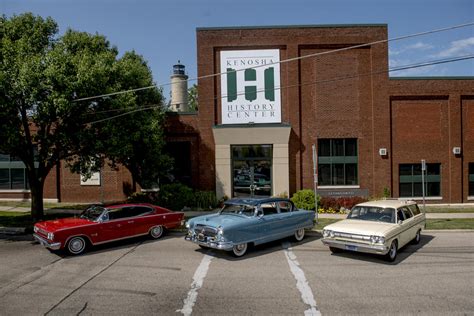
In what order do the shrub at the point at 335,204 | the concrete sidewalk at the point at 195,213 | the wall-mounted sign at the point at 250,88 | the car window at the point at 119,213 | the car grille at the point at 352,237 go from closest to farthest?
the car grille at the point at 352,237 → the car window at the point at 119,213 → the concrete sidewalk at the point at 195,213 → the shrub at the point at 335,204 → the wall-mounted sign at the point at 250,88

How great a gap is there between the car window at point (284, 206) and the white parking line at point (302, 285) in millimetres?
1342

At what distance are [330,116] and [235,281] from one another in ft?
50.8

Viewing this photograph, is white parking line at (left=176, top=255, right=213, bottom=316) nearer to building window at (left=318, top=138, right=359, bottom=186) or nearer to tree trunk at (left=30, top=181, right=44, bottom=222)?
tree trunk at (left=30, top=181, right=44, bottom=222)

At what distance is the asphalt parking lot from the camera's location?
676 cm

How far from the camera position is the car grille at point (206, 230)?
10.1 m

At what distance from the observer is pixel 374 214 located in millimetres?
10836

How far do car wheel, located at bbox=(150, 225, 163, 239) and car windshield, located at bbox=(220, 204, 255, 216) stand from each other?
284 centimetres

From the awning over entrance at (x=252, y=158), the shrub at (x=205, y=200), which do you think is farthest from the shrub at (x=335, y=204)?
the shrub at (x=205, y=200)

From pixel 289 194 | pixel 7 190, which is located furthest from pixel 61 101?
pixel 7 190

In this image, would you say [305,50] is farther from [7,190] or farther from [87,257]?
[7,190]

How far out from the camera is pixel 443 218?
1647 cm

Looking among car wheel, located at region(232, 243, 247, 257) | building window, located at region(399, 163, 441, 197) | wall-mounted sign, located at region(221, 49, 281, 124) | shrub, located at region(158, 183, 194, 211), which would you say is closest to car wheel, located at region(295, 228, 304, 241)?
car wheel, located at region(232, 243, 247, 257)

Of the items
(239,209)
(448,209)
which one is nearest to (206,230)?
(239,209)

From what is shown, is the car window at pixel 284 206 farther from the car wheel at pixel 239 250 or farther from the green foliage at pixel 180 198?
the green foliage at pixel 180 198
